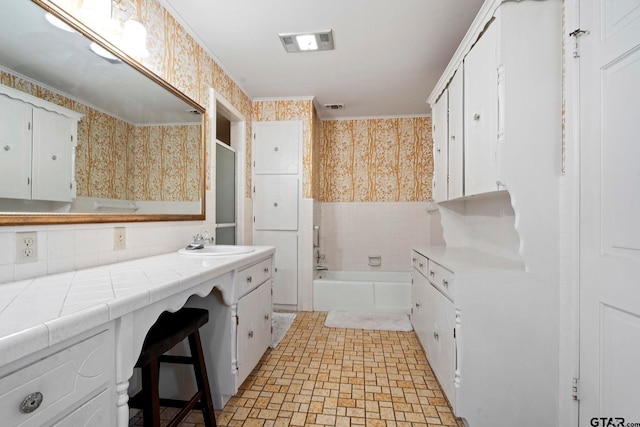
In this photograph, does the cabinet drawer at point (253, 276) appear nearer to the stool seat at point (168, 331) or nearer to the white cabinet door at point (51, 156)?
the stool seat at point (168, 331)

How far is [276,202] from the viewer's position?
362cm

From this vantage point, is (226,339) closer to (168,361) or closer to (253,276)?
(168,361)

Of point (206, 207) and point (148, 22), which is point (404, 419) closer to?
point (206, 207)

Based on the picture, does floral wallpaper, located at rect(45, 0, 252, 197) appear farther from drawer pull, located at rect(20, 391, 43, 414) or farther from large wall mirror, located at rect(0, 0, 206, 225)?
drawer pull, located at rect(20, 391, 43, 414)

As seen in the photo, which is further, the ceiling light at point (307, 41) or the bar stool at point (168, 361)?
the ceiling light at point (307, 41)

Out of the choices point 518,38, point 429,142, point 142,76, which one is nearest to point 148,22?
point 142,76

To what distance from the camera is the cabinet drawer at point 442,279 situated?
1705 millimetres

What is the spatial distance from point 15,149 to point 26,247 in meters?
0.36

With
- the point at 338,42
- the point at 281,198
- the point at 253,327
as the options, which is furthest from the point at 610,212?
the point at 281,198

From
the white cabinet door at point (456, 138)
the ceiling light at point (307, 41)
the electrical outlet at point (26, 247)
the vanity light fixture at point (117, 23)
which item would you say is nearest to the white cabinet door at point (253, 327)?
the electrical outlet at point (26, 247)

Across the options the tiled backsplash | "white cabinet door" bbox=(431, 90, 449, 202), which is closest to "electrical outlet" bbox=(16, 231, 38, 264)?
"white cabinet door" bbox=(431, 90, 449, 202)

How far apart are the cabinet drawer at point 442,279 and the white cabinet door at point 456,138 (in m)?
0.60

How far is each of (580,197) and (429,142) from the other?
298cm

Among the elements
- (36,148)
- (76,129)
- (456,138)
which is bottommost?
(36,148)
